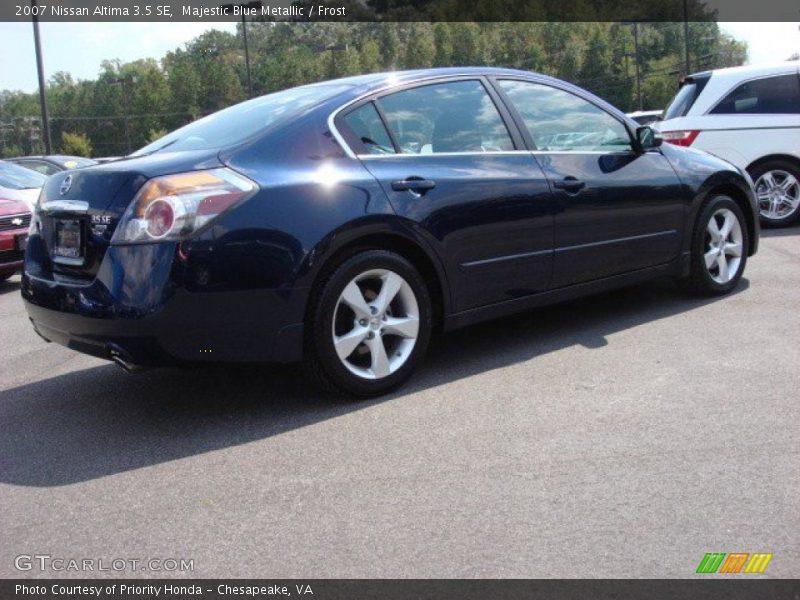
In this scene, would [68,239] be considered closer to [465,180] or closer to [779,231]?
[465,180]

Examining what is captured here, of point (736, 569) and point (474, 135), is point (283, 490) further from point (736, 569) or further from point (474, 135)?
point (474, 135)

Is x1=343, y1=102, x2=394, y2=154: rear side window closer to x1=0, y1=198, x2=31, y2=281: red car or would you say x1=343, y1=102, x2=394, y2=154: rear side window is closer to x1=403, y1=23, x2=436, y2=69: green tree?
x1=0, y1=198, x2=31, y2=281: red car

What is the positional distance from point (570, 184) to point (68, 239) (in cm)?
265

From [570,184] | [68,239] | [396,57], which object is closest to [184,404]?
[68,239]

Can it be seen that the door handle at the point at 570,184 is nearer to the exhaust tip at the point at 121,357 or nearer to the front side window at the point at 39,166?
the exhaust tip at the point at 121,357

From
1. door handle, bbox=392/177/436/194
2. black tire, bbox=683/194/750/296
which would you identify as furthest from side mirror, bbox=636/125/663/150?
door handle, bbox=392/177/436/194

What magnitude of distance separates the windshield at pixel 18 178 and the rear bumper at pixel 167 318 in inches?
277

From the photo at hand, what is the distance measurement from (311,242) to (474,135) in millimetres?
1305

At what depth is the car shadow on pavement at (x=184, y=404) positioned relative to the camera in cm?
372

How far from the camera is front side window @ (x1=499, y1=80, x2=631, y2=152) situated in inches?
201

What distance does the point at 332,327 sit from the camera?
4.07 meters
